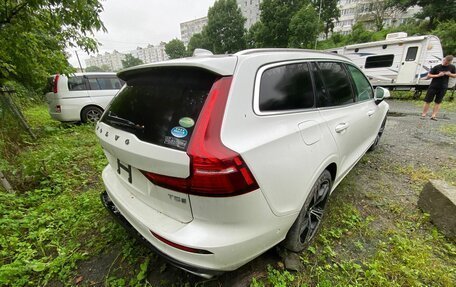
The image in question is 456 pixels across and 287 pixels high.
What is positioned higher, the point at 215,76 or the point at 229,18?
the point at 229,18

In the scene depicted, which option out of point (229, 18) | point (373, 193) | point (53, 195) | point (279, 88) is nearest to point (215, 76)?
point (279, 88)

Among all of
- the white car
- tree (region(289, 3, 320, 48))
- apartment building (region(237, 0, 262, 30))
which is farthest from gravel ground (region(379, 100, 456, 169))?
apartment building (region(237, 0, 262, 30))

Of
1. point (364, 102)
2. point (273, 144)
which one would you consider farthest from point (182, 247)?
point (364, 102)

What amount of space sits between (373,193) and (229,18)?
126ft

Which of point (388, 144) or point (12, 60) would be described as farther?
point (388, 144)

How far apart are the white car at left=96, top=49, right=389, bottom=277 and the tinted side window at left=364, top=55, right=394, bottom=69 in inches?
494

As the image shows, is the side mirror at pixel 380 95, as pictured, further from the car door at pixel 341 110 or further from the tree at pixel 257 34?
the tree at pixel 257 34

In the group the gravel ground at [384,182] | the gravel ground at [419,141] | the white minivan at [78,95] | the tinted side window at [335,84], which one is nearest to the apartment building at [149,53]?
the white minivan at [78,95]

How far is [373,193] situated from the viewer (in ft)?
9.40

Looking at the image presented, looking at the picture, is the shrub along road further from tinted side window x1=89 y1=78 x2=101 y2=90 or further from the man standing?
the man standing

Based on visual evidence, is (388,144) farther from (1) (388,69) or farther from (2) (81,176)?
(1) (388,69)

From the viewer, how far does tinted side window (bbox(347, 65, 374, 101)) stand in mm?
2803

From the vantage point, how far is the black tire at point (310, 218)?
172 cm

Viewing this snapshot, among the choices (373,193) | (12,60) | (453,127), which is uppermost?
(12,60)
